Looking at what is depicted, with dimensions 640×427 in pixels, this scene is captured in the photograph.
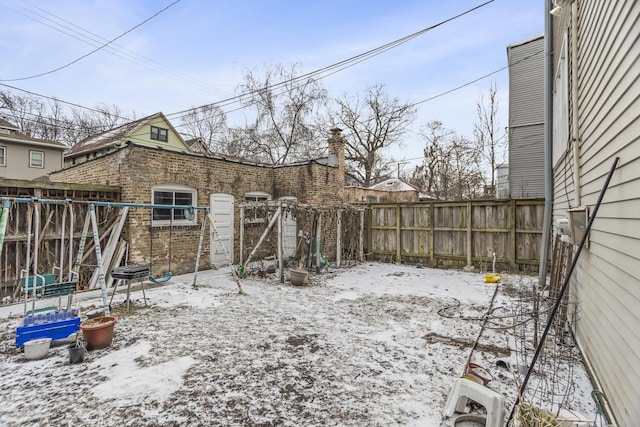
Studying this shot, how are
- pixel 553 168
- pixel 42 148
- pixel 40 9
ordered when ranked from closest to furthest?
pixel 553 168 < pixel 40 9 < pixel 42 148

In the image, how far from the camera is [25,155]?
721 inches

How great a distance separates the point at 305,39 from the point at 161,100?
13.3m

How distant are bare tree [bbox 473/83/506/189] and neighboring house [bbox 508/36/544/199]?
6.83 meters

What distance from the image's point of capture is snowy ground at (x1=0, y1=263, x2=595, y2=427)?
2436mm

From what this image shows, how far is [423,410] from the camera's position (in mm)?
2453

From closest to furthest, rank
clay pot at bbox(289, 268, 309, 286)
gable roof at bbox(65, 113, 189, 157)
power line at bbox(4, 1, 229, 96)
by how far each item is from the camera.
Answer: clay pot at bbox(289, 268, 309, 286), power line at bbox(4, 1, 229, 96), gable roof at bbox(65, 113, 189, 157)

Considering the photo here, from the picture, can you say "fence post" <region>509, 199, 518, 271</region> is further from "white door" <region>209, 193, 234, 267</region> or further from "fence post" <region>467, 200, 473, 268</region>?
"white door" <region>209, 193, 234, 267</region>

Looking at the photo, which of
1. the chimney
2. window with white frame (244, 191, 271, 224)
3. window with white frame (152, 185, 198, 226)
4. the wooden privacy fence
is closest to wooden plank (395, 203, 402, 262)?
the wooden privacy fence

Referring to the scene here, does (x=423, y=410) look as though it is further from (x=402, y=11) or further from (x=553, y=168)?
(x=402, y=11)

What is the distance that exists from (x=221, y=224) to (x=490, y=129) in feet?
48.8

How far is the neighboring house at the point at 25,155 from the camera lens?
17.5 m

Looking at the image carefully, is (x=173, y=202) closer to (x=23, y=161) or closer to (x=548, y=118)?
(x=548, y=118)

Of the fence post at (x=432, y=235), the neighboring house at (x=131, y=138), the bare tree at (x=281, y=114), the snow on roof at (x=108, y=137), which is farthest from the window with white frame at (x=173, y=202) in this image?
the bare tree at (x=281, y=114)

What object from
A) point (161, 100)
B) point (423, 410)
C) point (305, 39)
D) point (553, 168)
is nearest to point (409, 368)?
point (423, 410)
